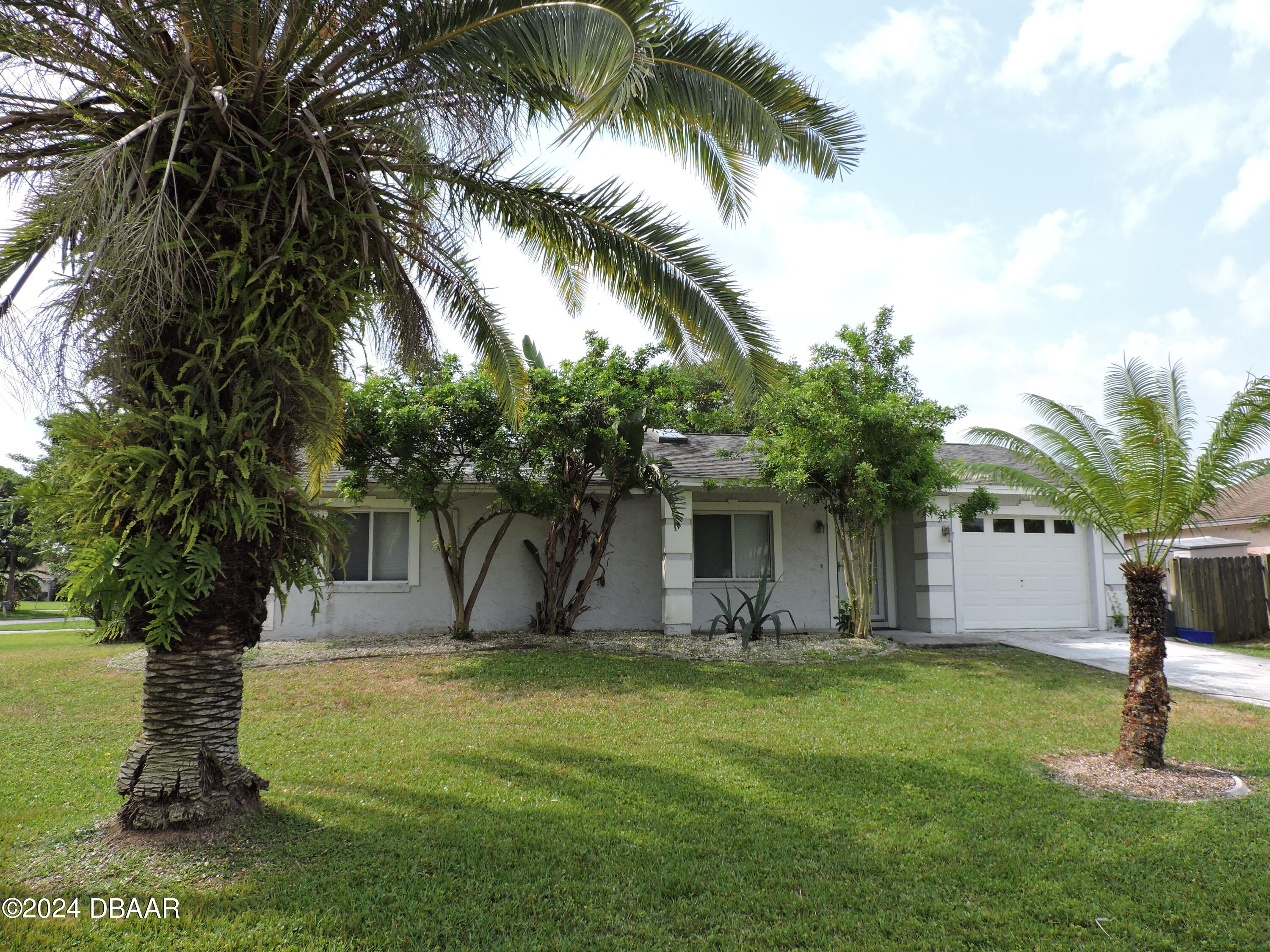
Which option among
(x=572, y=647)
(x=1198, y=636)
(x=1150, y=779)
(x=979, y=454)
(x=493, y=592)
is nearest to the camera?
(x=1150, y=779)

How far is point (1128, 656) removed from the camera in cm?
1209

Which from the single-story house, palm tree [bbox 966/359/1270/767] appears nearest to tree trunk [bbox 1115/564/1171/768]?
palm tree [bbox 966/359/1270/767]

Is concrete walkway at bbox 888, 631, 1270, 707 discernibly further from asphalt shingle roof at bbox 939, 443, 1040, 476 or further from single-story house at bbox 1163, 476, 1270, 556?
single-story house at bbox 1163, 476, 1270, 556

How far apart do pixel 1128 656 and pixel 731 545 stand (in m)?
6.82

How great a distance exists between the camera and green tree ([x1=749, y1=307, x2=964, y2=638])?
11508 millimetres

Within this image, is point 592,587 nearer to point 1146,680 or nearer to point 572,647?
point 572,647

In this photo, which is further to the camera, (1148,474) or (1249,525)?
(1249,525)

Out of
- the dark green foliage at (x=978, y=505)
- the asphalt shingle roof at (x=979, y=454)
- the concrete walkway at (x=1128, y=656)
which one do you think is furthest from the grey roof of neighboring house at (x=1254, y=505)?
the dark green foliage at (x=978, y=505)

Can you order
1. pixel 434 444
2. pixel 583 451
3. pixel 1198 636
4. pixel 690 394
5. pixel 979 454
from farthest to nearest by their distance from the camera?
pixel 979 454, pixel 1198 636, pixel 690 394, pixel 583 451, pixel 434 444

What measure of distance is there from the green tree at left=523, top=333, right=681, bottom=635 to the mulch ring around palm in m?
6.97

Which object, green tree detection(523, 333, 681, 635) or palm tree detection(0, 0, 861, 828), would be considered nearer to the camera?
palm tree detection(0, 0, 861, 828)

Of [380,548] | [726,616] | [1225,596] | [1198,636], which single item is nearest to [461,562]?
[380,548]

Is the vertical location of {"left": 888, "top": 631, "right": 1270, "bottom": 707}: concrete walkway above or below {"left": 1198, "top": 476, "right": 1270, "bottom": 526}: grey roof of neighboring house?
below

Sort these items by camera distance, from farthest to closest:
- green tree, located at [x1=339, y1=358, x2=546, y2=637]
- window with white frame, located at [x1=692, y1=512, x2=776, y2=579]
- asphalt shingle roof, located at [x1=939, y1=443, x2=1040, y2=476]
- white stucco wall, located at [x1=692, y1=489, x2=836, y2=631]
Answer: asphalt shingle roof, located at [x1=939, y1=443, x2=1040, y2=476] < window with white frame, located at [x1=692, y1=512, x2=776, y2=579] < white stucco wall, located at [x1=692, y1=489, x2=836, y2=631] < green tree, located at [x1=339, y1=358, x2=546, y2=637]
